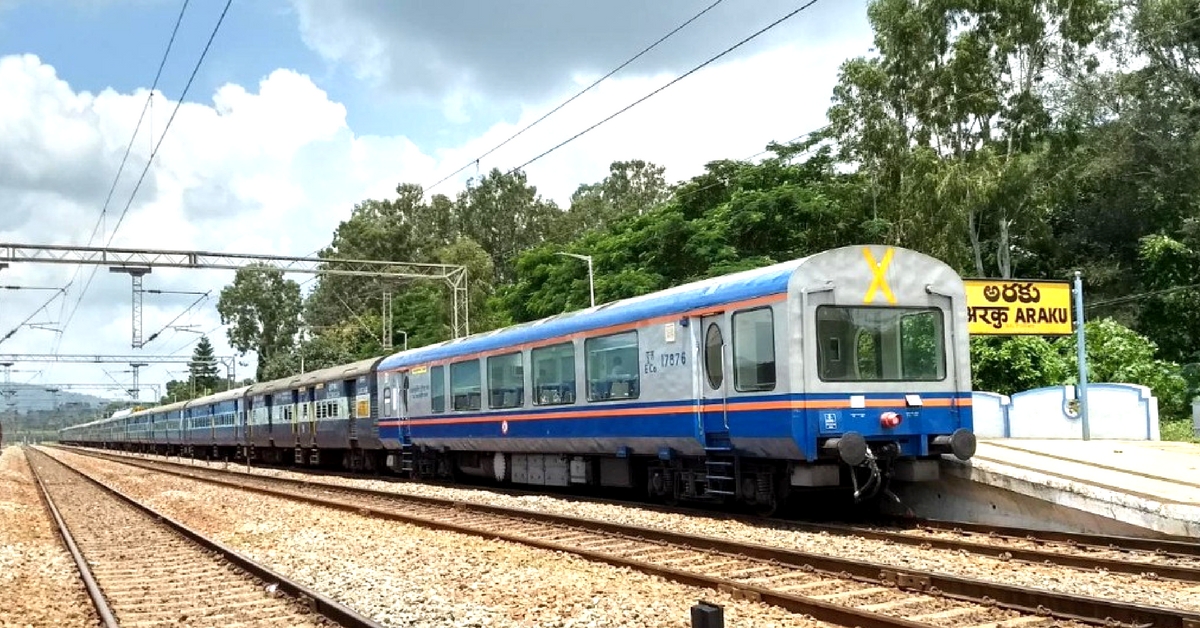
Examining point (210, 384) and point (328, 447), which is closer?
point (328, 447)

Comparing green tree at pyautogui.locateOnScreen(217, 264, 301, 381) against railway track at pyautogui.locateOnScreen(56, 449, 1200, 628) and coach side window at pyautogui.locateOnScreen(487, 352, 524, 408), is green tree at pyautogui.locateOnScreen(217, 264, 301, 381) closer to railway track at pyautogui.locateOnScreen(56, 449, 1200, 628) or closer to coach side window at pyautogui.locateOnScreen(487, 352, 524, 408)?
coach side window at pyautogui.locateOnScreen(487, 352, 524, 408)

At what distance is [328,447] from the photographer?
32.3 meters

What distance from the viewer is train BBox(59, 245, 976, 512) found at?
13008 mm

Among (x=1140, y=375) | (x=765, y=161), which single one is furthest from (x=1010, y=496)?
(x=765, y=161)

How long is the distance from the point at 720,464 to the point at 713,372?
119 cm

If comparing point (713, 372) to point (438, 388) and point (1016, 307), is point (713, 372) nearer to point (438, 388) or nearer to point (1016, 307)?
point (1016, 307)

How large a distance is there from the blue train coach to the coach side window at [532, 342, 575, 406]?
0.17ft

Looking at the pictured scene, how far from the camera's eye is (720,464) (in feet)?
47.4

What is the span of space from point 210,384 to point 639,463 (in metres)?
133

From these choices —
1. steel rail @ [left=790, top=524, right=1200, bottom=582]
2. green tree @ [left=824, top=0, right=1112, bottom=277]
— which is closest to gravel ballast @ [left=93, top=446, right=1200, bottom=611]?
steel rail @ [left=790, top=524, right=1200, bottom=582]

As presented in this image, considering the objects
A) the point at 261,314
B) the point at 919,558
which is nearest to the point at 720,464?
the point at 919,558

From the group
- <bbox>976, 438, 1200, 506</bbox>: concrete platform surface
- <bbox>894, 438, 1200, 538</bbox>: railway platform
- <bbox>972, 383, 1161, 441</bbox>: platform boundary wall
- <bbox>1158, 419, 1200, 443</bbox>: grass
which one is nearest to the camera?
<bbox>894, 438, 1200, 538</bbox>: railway platform

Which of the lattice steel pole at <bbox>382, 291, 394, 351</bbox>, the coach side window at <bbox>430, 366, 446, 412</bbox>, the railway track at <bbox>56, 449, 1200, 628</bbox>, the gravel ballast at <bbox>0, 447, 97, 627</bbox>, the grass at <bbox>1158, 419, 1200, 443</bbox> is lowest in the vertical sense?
the gravel ballast at <bbox>0, 447, 97, 627</bbox>

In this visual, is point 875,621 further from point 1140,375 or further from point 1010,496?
point 1140,375
